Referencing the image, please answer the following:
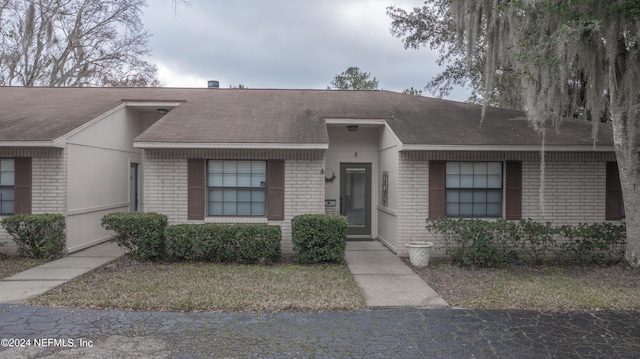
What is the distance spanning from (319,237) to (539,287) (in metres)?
3.90

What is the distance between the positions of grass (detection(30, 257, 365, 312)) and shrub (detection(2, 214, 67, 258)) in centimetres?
149

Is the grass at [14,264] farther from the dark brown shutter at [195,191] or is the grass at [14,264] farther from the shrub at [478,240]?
the shrub at [478,240]

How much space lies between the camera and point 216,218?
1005cm

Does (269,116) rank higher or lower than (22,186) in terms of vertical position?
higher

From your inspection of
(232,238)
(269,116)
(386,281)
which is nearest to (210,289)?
(232,238)

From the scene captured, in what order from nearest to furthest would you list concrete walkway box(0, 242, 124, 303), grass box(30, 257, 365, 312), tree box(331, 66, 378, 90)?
1. grass box(30, 257, 365, 312)
2. concrete walkway box(0, 242, 124, 303)
3. tree box(331, 66, 378, 90)

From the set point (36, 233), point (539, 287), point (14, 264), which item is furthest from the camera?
point (36, 233)

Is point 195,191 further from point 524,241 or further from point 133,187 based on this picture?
point 524,241

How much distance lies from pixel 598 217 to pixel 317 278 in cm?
648

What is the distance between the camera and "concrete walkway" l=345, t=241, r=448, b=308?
21.7ft

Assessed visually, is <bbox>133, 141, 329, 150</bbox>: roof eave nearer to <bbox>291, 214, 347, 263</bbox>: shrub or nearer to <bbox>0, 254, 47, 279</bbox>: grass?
<bbox>291, 214, 347, 263</bbox>: shrub

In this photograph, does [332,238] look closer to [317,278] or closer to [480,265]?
[317,278]

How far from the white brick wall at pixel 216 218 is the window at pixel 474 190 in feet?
9.36

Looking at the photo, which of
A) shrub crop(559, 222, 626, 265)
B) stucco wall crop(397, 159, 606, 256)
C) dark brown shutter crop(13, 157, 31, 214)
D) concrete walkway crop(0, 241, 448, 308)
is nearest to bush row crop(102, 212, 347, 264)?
concrete walkway crop(0, 241, 448, 308)
